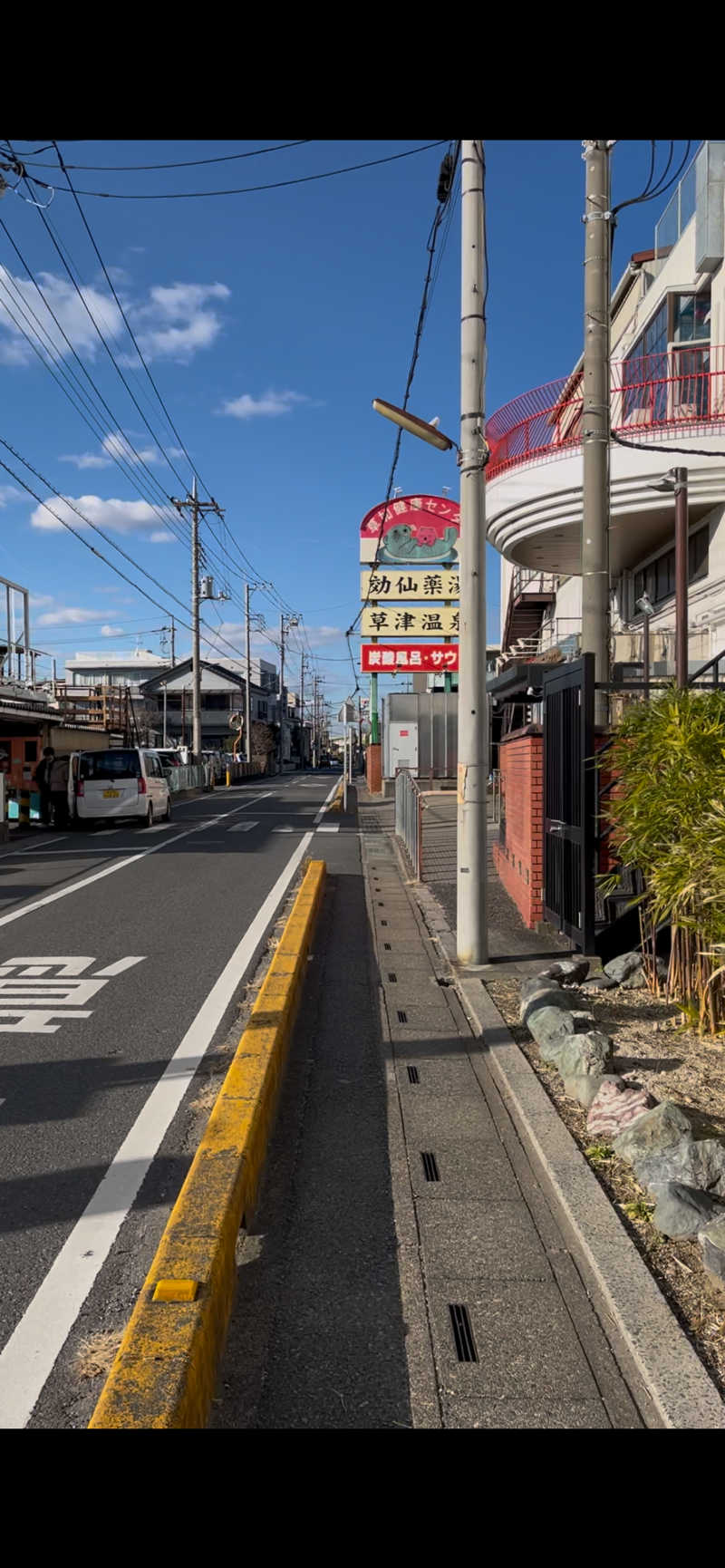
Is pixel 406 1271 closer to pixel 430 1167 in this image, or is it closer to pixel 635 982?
pixel 430 1167

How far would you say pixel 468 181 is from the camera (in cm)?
770

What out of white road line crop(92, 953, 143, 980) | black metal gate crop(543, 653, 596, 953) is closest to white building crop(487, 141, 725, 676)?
black metal gate crop(543, 653, 596, 953)

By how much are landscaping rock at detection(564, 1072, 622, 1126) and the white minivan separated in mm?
17941

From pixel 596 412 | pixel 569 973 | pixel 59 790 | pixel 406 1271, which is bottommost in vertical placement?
pixel 406 1271

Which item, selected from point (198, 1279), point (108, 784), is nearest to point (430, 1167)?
point (198, 1279)

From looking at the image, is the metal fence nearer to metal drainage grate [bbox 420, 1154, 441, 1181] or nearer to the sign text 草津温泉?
metal drainage grate [bbox 420, 1154, 441, 1181]

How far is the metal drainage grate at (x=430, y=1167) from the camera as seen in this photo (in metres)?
4.22

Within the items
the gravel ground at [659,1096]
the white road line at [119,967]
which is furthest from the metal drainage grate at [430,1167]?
the white road line at [119,967]

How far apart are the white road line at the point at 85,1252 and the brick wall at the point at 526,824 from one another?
11.4ft

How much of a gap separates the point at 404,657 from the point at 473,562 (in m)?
29.7

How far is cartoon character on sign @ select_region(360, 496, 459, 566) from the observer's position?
38688 millimetres

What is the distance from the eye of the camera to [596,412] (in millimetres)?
9203

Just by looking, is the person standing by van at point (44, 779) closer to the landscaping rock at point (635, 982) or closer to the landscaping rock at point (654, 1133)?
the landscaping rock at point (635, 982)
